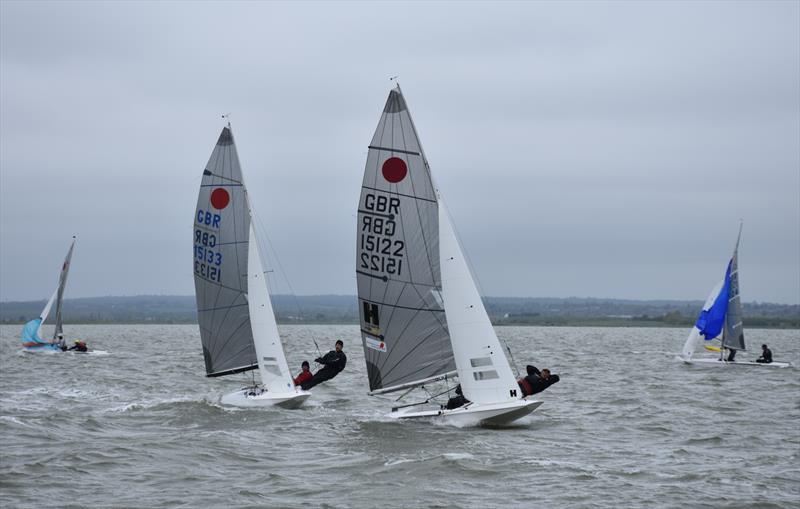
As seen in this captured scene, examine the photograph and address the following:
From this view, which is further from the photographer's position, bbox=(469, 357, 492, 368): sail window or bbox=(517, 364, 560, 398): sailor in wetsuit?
bbox=(517, 364, 560, 398): sailor in wetsuit

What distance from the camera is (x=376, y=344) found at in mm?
21812

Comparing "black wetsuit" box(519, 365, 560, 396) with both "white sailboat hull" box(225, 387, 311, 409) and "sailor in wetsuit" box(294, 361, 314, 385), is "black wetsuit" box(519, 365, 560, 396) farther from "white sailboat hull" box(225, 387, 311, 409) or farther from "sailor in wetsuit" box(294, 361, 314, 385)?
"sailor in wetsuit" box(294, 361, 314, 385)

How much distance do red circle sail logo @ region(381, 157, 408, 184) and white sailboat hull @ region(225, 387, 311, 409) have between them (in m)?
6.43

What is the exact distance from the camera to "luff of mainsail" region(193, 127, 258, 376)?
25.1 meters

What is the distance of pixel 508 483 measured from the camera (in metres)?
15.6

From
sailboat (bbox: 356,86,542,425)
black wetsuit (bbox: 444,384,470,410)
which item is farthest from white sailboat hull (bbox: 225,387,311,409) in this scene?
black wetsuit (bbox: 444,384,470,410)

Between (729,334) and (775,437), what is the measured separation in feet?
91.8

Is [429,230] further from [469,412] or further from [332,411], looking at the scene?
[332,411]

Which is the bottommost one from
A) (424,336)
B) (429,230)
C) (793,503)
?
(793,503)

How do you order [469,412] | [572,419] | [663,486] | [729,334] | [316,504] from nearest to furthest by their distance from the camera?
[316,504], [663,486], [469,412], [572,419], [729,334]

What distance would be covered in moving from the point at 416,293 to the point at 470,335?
160 centimetres

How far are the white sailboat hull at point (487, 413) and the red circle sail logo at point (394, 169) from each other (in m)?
4.98

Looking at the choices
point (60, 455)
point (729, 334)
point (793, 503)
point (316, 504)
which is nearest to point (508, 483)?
point (316, 504)

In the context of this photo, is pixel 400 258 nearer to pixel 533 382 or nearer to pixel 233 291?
pixel 533 382
